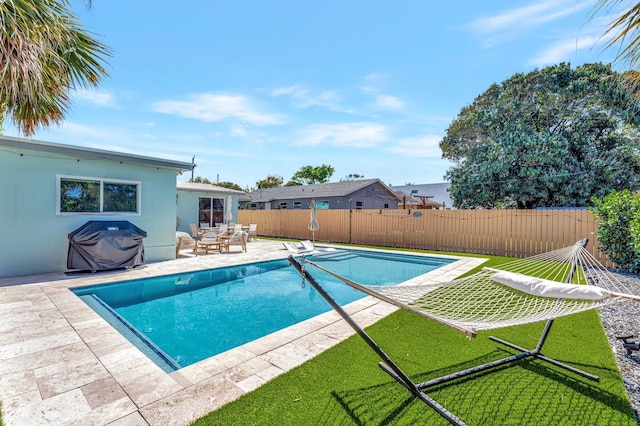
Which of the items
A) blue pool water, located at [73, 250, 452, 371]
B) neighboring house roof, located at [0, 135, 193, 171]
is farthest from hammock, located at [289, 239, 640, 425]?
neighboring house roof, located at [0, 135, 193, 171]

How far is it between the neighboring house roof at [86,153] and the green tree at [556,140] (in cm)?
1449

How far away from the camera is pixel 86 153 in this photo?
793 centimetres

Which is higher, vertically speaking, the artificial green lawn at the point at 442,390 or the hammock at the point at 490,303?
the hammock at the point at 490,303

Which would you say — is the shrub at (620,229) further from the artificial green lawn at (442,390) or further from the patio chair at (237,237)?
the patio chair at (237,237)

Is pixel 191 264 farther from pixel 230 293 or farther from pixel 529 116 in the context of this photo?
pixel 529 116

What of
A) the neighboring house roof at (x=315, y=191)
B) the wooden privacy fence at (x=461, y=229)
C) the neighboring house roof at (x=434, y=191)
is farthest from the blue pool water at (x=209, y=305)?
the neighboring house roof at (x=434, y=191)

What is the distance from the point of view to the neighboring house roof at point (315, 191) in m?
22.7

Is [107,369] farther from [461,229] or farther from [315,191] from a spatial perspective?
[315,191]

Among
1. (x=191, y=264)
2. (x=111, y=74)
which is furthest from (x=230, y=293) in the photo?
(x=111, y=74)

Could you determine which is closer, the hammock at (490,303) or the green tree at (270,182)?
the hammock at (490,303)

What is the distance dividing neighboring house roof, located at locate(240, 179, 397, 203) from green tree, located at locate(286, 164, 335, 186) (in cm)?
1493

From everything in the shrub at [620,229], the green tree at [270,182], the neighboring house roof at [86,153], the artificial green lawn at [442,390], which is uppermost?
the green tree at [270,182]

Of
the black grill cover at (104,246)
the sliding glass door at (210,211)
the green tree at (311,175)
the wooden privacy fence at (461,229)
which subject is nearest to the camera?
the black grill cover at (104,246)

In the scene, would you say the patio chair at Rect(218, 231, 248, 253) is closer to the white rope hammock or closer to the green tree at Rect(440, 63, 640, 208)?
the white rope hammock
